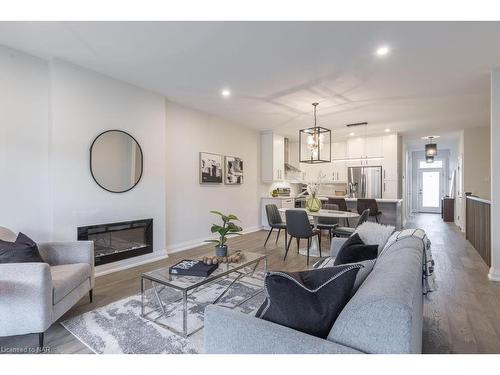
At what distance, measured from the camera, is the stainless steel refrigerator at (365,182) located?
729 cm

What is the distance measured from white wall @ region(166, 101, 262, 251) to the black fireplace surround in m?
0.63

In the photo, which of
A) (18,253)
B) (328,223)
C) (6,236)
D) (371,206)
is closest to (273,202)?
(328,223)

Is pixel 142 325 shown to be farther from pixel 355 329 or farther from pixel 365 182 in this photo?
pixel 365 182

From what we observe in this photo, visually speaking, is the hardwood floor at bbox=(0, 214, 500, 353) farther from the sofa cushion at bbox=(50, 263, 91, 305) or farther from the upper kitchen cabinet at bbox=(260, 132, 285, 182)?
the upper kitchen cabinet at bbox=(260, 132, 285, 182)

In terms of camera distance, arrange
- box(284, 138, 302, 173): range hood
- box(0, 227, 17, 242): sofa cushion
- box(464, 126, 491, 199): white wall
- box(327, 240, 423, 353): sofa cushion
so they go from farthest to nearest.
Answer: box(284, 138, 302, 173): range hood < box(464, 126, 491, 199): white wall < box(0, 227, 17, 242): sofa cushion < box(327, 240, 423, 353): sofa cushion

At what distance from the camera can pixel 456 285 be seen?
311 centimetres

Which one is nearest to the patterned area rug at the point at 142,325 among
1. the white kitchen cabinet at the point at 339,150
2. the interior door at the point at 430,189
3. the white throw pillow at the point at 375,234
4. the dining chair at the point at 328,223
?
the white throw pillow at the point at 375,234

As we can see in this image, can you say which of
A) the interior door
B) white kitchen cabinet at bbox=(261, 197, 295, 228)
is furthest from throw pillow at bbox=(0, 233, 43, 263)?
the interior door

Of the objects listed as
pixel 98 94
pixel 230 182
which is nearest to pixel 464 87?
pixel 230 182

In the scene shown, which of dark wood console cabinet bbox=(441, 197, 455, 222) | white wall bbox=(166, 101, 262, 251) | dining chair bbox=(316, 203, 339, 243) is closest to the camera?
dining chair bbox=(316, 203, 339, 243)

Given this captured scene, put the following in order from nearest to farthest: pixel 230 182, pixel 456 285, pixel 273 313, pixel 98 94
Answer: pixel 273 313 < pixel 456 285 < pixel 98 94 < pixel 230 182

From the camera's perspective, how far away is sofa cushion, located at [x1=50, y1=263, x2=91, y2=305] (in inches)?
81.7

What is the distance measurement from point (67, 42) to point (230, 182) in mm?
3901
